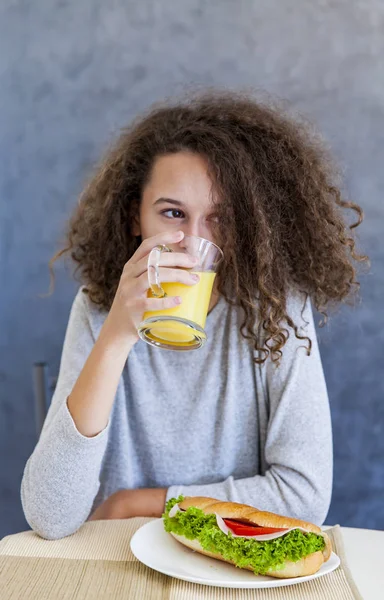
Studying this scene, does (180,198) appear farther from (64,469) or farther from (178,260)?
(64,469)

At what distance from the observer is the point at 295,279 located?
1.51 metres

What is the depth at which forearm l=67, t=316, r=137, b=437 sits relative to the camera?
1190mm

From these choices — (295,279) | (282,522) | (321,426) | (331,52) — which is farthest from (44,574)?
(331,52)

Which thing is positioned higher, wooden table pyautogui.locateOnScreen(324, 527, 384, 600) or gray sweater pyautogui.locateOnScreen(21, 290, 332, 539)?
gray sweater pyautogui.locateOnScreen(21, 290, 332, 539)

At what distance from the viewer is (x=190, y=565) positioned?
956 millimetres

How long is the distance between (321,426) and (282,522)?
39 centimetres

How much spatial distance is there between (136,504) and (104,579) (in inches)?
15.7

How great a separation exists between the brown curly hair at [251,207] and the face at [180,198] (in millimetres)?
21

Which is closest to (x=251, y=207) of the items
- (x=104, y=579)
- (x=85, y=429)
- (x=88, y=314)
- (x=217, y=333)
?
(x=217, y=333)

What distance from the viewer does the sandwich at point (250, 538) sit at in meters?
0.90

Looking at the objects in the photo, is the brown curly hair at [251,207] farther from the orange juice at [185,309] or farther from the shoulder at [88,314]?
the orange juice at [185,309]

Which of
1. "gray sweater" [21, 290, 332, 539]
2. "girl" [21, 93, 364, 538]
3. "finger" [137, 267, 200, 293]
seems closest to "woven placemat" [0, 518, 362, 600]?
"girl" [21, 93, 364, 538]

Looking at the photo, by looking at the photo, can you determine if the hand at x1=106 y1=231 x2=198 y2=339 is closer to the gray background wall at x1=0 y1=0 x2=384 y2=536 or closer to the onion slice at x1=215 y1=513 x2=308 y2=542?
the onion slice at x1=215 y1=513 x2=308 y2=542

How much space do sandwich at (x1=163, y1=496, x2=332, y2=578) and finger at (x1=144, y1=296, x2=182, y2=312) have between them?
1.02 feet
